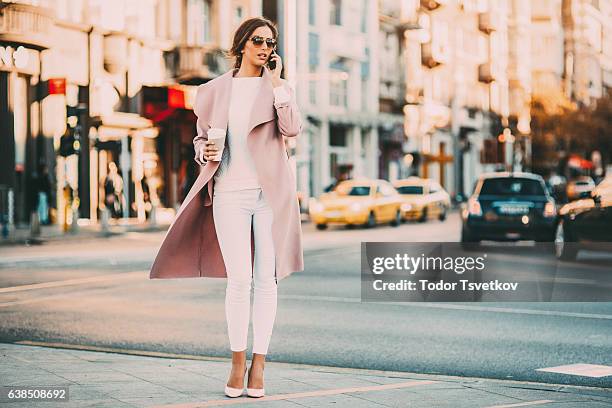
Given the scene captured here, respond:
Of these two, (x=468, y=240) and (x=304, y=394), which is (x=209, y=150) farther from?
(x=468, y=240)

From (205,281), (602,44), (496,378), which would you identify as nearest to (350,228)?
(205,281)

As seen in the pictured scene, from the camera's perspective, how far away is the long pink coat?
5.90 meters

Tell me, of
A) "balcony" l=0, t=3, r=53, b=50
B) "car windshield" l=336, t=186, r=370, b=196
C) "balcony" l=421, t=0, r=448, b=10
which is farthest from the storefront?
"balcony" l=421, t=0, r=448, b=10

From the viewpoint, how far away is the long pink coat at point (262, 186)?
590 centimetres

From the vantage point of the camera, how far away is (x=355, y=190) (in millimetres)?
33656

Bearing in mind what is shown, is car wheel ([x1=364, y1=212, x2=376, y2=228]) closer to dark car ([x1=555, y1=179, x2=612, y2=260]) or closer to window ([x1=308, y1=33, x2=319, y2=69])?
dark car ([x1=555, y1=179, x2=612, y2=260])

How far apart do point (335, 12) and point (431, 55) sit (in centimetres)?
1059

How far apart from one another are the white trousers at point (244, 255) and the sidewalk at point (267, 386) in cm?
37

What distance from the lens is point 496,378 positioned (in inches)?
287

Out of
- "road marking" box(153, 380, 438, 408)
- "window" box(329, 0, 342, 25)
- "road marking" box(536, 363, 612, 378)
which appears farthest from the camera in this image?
"window" box(329, 0, 342, 25)

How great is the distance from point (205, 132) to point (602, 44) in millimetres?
102783

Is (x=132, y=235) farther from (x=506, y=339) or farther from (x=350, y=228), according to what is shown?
(x=506, y=339)

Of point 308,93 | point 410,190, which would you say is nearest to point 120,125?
point 410,190

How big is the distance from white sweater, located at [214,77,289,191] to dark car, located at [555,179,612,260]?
42.7 feet
